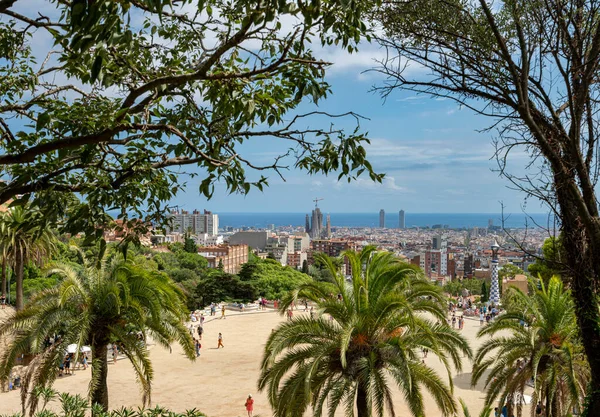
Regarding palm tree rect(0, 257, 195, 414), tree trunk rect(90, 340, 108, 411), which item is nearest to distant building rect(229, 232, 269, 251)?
palm tree rect(0, 257, 195, 414)

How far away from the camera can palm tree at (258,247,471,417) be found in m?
8.70

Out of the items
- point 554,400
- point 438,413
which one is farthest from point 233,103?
point 438,413

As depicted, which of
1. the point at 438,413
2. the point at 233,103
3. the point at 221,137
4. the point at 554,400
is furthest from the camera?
the point at 438,413

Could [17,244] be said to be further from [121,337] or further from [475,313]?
[475,313]

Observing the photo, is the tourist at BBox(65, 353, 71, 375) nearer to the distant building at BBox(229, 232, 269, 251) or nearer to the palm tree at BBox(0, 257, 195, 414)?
the palm tree at BBox(0, 257, 195, 414)

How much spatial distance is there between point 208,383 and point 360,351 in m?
11.6

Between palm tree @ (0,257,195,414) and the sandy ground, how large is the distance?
602cm

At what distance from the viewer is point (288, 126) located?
14.5 ft

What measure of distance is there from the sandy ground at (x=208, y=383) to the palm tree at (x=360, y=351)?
285 inches

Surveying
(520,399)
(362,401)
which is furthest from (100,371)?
(520,399)

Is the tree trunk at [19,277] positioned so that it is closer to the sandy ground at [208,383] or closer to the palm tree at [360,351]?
the sandy ground at [208,383]

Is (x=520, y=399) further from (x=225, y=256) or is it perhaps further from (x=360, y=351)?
(x=225, y=256)

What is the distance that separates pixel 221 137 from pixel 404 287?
681 centimetres

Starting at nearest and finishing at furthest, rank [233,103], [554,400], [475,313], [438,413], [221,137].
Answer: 1. [233,103]
2. [221,137]
3. [554,400]
4. [438,413]
5. [475,313]
